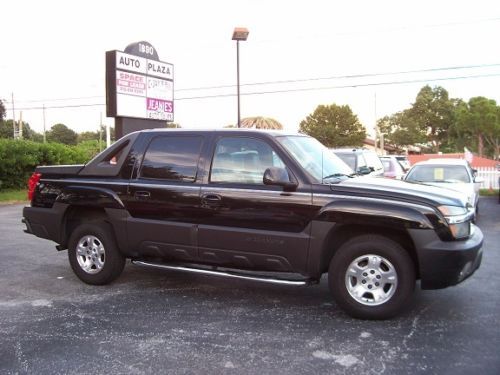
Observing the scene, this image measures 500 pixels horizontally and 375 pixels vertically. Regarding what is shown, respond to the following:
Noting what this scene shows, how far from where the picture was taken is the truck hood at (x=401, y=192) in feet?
15.1

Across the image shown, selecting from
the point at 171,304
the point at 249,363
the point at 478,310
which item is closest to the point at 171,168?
the point at 171,304

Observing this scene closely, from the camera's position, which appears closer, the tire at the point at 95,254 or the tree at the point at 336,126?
the tire at the point at 95,254

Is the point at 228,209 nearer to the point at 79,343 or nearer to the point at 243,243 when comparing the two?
the point at 243,243

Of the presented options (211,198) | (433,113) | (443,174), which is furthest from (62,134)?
(211,198)

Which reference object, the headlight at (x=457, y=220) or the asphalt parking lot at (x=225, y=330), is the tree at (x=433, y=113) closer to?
the asphalt parking lot at (x=225, y=330)

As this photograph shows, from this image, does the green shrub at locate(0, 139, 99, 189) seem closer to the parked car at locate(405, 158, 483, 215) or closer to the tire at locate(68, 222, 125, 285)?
the tire at locate(68, 222, 125, 285)

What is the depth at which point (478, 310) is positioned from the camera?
4.99 m

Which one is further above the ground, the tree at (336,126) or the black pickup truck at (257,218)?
the tree at (336,126)

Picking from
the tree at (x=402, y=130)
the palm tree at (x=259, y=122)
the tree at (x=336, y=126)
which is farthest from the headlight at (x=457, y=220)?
the tree at (x=402, y=130)

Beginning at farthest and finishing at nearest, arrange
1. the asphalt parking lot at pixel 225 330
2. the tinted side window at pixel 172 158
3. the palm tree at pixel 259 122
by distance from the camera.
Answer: the palm tree at pixel 259 122, the tinted side window at pixel 172 158, the asphalt parking lot at pixel 225 330

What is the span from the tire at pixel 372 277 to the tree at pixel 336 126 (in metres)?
52.0

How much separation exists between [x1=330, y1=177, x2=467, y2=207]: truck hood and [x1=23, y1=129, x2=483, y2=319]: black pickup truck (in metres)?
0.01

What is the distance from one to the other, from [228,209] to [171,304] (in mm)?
1173

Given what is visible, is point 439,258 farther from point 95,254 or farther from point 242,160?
point 95,254
